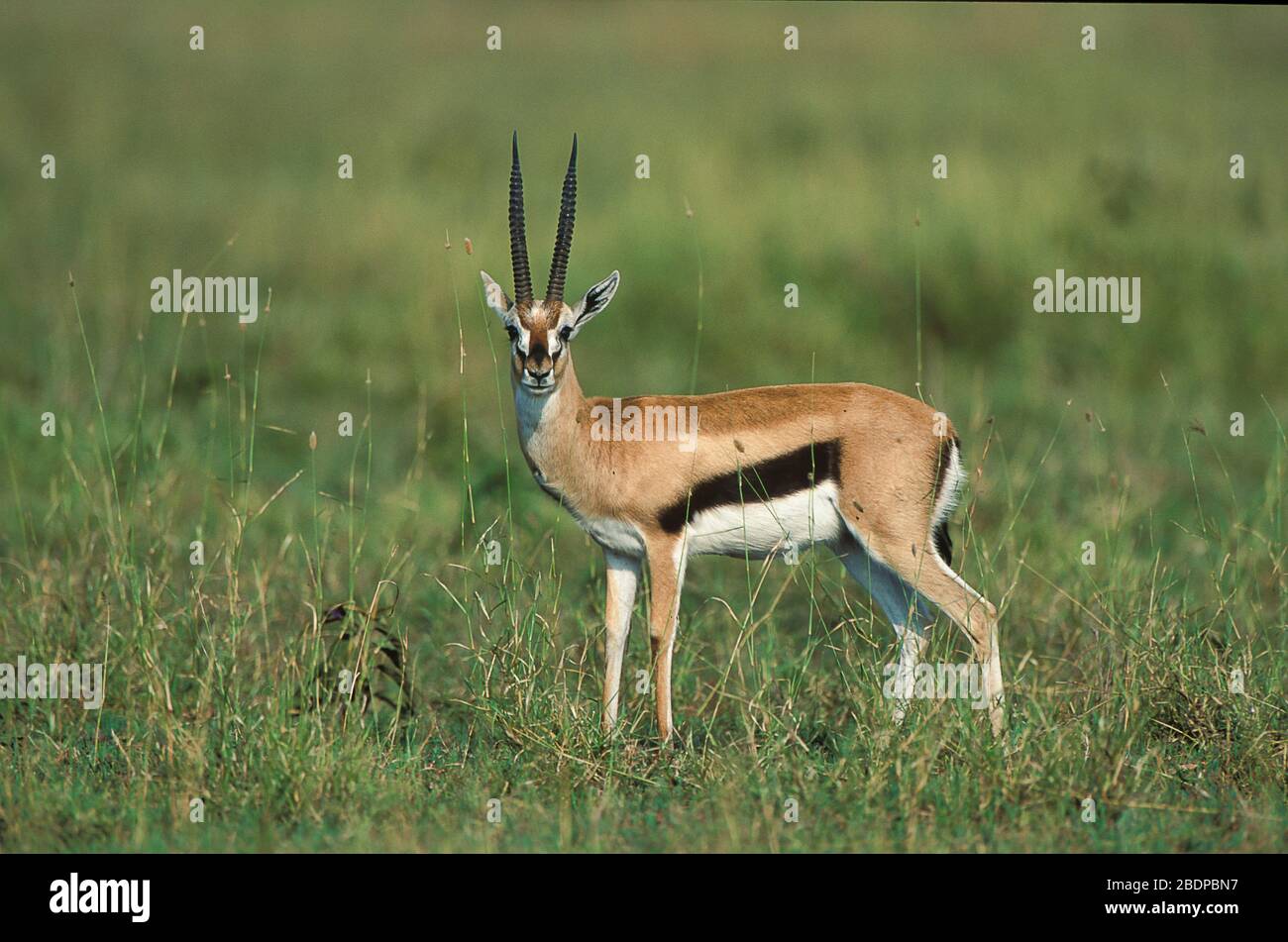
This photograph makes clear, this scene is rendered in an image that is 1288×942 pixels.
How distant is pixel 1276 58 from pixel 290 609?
15.4 m

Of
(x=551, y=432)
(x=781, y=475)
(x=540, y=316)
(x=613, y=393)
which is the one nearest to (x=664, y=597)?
(x=781, y=475)

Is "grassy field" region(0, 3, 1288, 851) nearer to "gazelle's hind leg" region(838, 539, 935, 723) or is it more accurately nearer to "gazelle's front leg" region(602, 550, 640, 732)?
"gazelle's front leg" region(602, 550, 640, 732)

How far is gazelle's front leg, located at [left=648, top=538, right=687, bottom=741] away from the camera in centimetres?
573

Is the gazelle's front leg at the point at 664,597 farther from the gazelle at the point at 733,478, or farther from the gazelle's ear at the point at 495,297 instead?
the gazelle's ear at the point at 495,297

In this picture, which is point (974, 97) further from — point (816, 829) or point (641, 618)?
point (816, 829)

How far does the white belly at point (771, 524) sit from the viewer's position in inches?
229

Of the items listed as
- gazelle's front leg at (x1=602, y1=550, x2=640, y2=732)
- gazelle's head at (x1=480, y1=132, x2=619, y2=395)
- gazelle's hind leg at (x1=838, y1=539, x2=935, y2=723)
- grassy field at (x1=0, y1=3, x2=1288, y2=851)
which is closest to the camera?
grassy field at (x1=0, y1=3, x2=1288, y2=851)

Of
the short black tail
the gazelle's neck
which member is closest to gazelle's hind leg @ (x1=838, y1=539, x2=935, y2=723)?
the short black tail

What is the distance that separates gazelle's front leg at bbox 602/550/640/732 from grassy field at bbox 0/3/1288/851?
0.10 metres

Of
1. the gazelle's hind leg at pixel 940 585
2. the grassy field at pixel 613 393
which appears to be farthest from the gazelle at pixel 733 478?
the grassy field at pixel 613 393

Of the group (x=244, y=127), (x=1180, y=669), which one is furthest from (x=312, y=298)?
(x=1180, y=669)

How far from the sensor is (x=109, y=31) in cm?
2109

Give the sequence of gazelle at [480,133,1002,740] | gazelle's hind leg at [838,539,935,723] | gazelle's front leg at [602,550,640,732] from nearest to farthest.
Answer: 1. gazelle at [480,133,1002,740]
2. gazelle's front leg at [602,550,640,732]
3. gazelle's hind leg at [838,539,935,723]

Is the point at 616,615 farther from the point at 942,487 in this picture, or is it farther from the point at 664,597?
the point at 942,487
